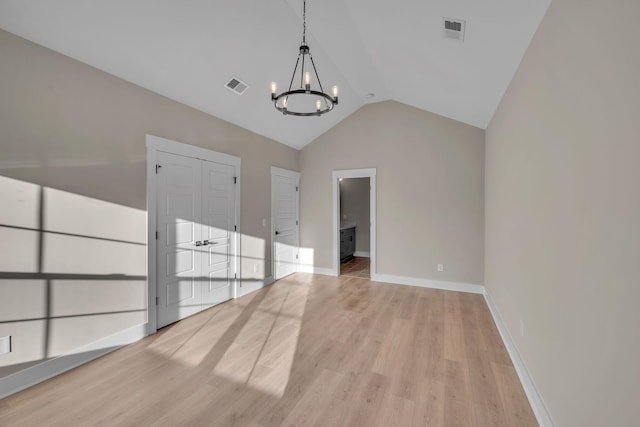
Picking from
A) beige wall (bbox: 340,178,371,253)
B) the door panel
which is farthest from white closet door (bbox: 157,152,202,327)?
beige wall (bbox: 340,178,371,253)

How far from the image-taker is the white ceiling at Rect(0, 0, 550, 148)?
2150 mm

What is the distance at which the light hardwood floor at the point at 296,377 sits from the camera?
1.88 metres

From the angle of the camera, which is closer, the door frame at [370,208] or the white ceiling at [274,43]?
the white ceiling at [274,43]

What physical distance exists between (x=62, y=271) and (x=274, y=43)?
319 centimetres

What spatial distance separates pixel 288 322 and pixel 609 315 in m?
2.98

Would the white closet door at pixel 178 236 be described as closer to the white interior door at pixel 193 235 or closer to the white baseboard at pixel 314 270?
the white interior door at pixel 193 235

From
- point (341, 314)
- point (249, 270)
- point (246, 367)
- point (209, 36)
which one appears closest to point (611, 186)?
point (246, 367)

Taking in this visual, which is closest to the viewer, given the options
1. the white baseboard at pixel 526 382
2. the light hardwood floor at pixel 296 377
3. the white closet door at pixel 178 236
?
the white baseboard at pixel 526 382

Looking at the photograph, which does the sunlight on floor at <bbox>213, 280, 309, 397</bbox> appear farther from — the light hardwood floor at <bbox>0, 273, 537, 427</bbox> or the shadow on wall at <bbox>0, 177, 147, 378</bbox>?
the shadow on wall at <bbox>0, 177, 147, 378</bbox>

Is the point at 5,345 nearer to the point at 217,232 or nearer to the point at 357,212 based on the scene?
the point at 217,232

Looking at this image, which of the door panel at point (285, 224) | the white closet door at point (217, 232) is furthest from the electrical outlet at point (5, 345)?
the door panel at point (285, 224)

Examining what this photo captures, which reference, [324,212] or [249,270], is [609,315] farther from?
[324,212]

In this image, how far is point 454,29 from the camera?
7.77ft

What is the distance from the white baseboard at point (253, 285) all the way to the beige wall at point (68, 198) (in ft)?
5.27
